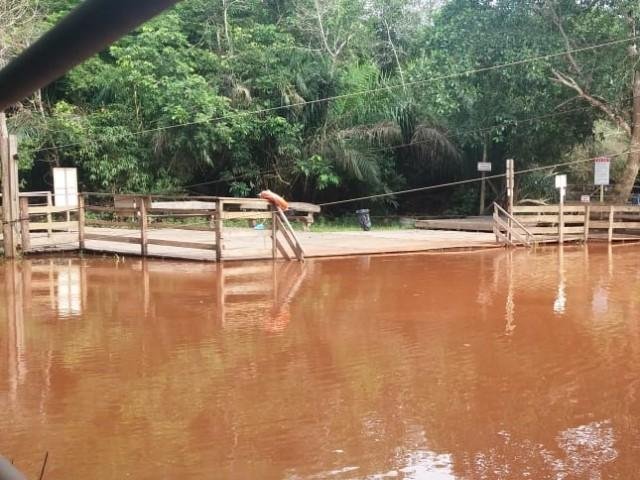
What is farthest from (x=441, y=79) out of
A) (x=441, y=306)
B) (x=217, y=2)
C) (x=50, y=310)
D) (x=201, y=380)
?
(x=201, y=380)

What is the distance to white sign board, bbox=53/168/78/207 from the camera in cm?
1291

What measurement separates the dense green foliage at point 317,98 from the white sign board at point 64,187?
442cm

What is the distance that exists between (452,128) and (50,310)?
13771 mm

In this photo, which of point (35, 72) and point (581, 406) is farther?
point (581, 406)

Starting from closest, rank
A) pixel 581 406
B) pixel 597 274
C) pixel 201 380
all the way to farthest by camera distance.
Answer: pixel 581 406 < pixel 201 380 < pixel 597 274

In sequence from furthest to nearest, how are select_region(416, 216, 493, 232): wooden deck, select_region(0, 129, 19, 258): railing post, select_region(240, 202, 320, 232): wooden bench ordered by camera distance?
select_region(416, 216, 493, 232): wooden deck → select_region(240, 202, 320, 232): wooden bench → select_region(0, 129, 19, 258): railing post

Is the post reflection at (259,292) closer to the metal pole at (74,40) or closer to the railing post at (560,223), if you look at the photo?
the metal pole at (74,40)

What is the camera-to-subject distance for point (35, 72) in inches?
19.0

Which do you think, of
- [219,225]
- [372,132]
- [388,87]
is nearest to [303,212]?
[372,132]

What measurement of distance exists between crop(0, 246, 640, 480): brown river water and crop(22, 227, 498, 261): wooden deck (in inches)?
116

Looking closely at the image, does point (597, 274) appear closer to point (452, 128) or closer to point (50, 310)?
point (50, 310)

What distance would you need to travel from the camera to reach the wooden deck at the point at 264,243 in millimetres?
12148

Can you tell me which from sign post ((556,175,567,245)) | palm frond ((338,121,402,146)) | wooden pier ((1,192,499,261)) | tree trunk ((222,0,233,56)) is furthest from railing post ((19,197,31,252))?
sign post ((556,175,567,245))

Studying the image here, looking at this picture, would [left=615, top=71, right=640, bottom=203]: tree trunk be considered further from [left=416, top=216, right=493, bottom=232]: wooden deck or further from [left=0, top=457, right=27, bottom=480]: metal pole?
[left=0, top=457, right=27, bottom=480]: metal pole
